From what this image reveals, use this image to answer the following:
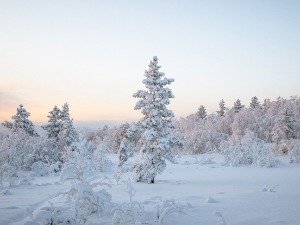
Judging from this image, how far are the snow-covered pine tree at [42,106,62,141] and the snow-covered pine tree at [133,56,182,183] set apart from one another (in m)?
18.5

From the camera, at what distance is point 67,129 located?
112ft

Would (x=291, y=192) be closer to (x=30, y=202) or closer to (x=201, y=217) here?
(x=201, y=217)

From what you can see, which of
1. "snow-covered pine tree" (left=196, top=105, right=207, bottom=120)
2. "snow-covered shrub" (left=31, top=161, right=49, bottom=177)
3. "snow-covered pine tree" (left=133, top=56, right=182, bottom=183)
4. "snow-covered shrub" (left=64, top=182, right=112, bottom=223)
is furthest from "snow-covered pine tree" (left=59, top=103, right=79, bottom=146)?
"snow-covered pine tree" (left=196, top=105, right=207, bottom=120)

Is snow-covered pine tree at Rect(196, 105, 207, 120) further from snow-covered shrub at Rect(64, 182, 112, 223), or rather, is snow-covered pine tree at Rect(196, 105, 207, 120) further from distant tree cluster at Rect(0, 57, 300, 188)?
snow-covered shrub at Rect(64, 182, 112, 223)

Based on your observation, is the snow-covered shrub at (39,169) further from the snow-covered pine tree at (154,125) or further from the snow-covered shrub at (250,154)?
the snow-covered shrub at (250,154)

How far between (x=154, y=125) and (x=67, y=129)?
1798cm

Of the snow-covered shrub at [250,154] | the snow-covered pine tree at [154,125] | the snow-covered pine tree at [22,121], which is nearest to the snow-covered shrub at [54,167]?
the snow-covered pine tree at [22,121]

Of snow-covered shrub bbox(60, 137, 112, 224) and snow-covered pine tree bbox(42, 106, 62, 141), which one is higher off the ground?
snow-covered pine tree bbox(42, 106, 62, 141)

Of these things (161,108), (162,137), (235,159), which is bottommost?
(235,159)

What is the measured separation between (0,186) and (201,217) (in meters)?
14.6

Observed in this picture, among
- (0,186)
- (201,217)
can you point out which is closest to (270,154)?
(201,217)

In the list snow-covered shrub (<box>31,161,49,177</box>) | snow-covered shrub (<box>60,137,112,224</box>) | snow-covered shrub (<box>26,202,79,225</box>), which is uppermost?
snow-covered shrub (<box>60,137,112,224</box>)

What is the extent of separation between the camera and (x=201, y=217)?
27.2 ft

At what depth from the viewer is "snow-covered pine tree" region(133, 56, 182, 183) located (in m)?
18.9
